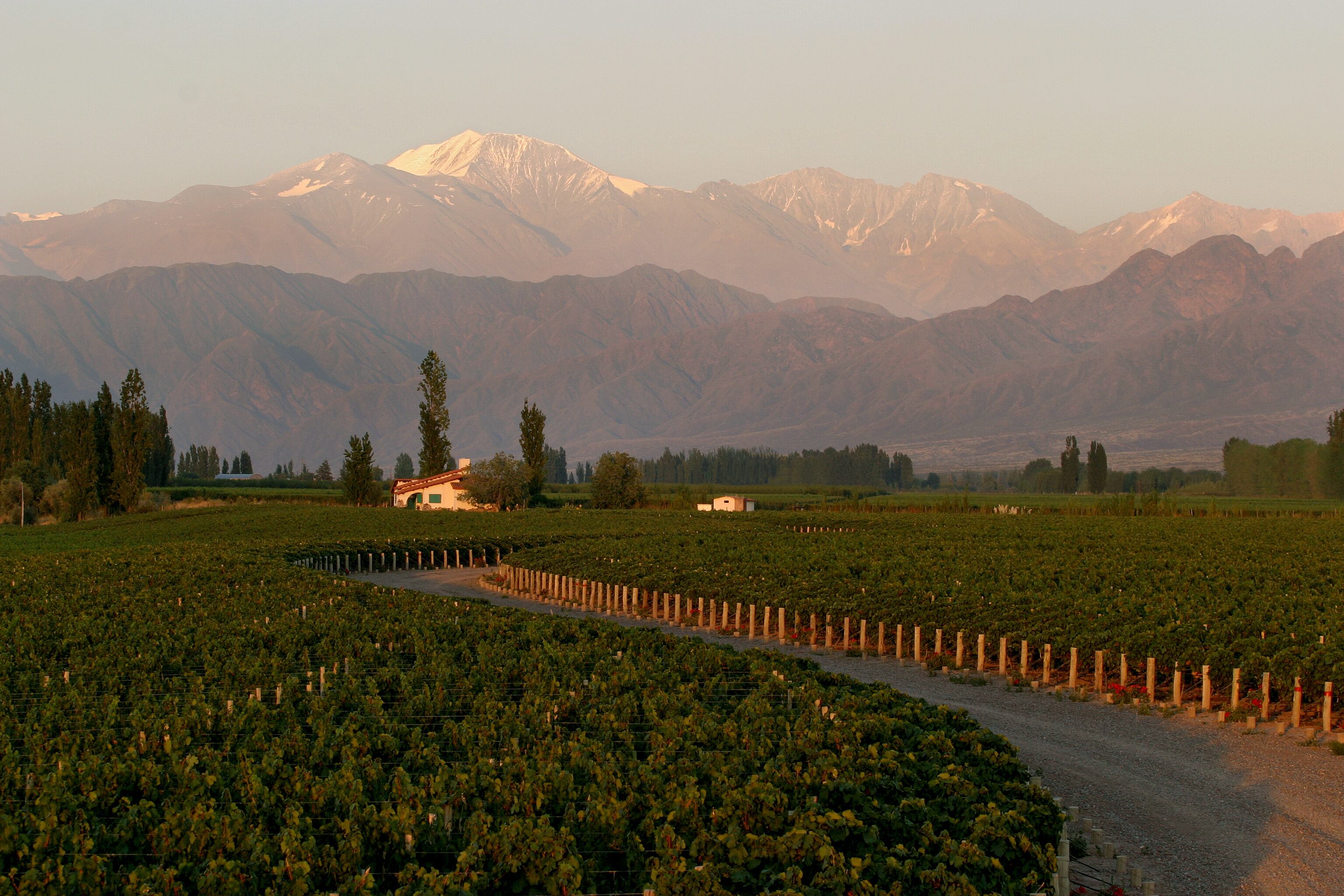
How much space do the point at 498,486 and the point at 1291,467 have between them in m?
107

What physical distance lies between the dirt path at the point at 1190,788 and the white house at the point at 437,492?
249 feet

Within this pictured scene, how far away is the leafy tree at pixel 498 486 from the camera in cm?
9006

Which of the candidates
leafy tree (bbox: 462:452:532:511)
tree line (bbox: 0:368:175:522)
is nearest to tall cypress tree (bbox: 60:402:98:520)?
tree line (bbox: 0:368:175:522)

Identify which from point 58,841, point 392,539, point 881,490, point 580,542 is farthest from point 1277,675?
point 881,490

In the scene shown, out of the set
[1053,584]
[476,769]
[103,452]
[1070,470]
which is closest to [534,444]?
[103,452]

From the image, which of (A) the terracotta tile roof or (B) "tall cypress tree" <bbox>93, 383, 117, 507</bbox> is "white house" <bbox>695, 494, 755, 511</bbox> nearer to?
(A) the terracotta tile roof

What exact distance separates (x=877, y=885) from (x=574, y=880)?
6.83 ft

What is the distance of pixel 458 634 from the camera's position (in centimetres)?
1900

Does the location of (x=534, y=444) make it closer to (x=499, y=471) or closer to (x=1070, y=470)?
(x=499, y=471)

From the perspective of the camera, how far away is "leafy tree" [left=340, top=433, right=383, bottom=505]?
95.7 m

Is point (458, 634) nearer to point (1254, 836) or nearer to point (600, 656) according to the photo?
point (600, 656)

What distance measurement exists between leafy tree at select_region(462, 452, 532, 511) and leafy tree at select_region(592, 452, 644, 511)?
18.4 ft

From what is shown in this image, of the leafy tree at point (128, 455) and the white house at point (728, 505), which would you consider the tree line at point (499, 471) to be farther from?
the leafy tree at point (128, 455)

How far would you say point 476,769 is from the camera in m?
10.3
